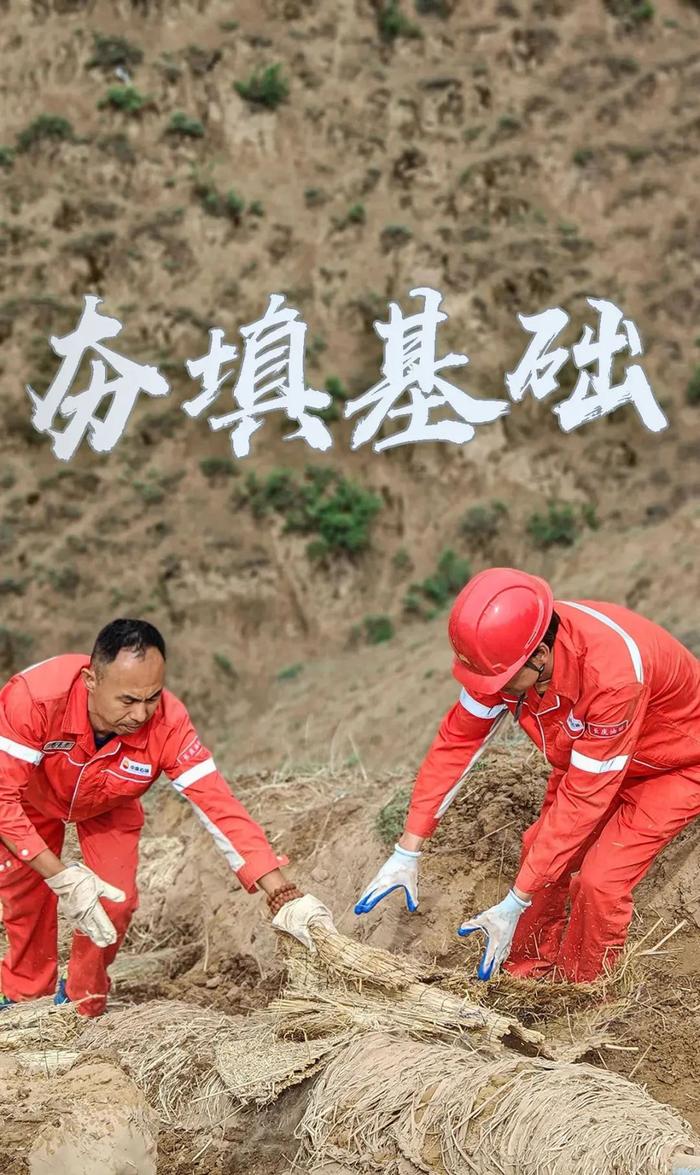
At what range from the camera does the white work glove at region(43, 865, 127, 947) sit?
391 centimetres

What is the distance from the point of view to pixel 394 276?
1645 cm

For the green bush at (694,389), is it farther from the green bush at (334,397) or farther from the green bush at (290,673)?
the green bush at (290,673)

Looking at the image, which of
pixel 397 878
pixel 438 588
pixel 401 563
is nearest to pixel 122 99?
pixel 401 563

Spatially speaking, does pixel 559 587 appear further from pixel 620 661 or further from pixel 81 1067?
pixel 81 1067

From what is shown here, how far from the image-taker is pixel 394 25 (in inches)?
700

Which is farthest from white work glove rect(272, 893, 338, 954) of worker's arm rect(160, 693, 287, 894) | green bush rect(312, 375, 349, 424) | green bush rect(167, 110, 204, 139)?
green bush rect(167, 110, 204, 139)

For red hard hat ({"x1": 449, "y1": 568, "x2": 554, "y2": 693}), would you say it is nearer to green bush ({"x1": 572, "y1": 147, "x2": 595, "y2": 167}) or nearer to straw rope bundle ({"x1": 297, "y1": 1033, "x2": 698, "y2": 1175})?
straw rope bundle ({"x1": 297, "y1": 1033, "x2": 698, "y2": 1175})

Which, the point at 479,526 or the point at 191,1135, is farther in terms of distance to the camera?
the point at 479,526

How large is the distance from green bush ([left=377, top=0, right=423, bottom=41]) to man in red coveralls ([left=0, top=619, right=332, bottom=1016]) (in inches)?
630

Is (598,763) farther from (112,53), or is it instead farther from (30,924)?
(112,53)

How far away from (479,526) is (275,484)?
101 inches

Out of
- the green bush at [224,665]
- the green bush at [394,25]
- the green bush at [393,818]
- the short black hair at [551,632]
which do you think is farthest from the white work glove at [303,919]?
the green bush at [394,25]

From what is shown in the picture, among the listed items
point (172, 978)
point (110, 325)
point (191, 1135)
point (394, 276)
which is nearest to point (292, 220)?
point (394, 276)

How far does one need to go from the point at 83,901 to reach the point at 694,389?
14.2m
